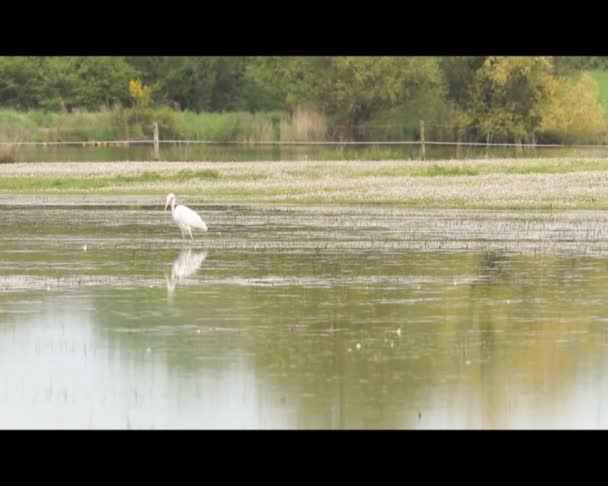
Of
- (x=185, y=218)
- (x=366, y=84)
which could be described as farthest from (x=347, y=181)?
(x=366, y=84)

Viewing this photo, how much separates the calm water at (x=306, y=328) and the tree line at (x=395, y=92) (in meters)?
34.8

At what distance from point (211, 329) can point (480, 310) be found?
9.85 ft

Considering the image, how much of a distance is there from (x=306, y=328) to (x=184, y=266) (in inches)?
196

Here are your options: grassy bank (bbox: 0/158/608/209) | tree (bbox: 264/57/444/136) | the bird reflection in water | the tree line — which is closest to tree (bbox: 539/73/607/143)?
the tree line

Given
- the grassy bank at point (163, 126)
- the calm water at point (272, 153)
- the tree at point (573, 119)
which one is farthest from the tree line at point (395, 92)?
the calm water at point (272, 153)

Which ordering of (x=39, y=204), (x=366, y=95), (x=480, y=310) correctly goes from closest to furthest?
(x=480, y=310), (x=39, y=204), (x=366, y=95)

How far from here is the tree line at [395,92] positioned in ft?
190

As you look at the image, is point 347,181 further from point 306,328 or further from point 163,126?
point 163,126

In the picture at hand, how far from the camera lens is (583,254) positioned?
2036 cm

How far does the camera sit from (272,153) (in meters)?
49.6

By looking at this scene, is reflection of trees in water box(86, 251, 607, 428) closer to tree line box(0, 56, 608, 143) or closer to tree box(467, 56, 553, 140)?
tree line box(0, 56, 608, 143)

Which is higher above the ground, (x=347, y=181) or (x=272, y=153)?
(x=272, y=153)
